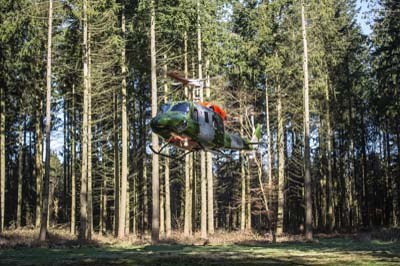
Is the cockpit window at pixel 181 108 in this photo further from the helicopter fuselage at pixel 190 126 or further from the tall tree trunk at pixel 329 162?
the tall tree trunk at pixel 329 162

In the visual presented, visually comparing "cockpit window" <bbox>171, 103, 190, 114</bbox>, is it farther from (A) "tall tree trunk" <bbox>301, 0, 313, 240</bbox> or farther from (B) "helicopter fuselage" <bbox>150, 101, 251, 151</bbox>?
(A) "tall tree trunk" <bbox>301, 0, 313, 240</bbox>

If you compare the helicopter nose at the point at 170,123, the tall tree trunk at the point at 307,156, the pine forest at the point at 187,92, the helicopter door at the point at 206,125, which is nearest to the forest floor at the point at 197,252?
the pine forest at the point at 187,92

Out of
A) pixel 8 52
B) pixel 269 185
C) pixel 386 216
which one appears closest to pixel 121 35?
pixel 8 52

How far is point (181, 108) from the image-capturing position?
1228 centimetres

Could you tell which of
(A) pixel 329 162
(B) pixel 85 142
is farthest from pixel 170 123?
(A) pixel 329 162

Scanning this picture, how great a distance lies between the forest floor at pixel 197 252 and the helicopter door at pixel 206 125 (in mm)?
3459

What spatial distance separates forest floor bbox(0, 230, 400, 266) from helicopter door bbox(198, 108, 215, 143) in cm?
346

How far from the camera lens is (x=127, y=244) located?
22109 mm

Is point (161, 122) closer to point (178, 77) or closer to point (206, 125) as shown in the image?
point (178, 77)

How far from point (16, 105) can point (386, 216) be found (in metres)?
31.2

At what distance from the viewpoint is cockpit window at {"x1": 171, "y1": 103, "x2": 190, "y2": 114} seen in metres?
12.2

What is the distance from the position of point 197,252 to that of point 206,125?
6.23 metres

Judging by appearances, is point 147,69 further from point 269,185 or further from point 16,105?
point 16,105

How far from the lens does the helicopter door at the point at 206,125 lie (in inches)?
503
